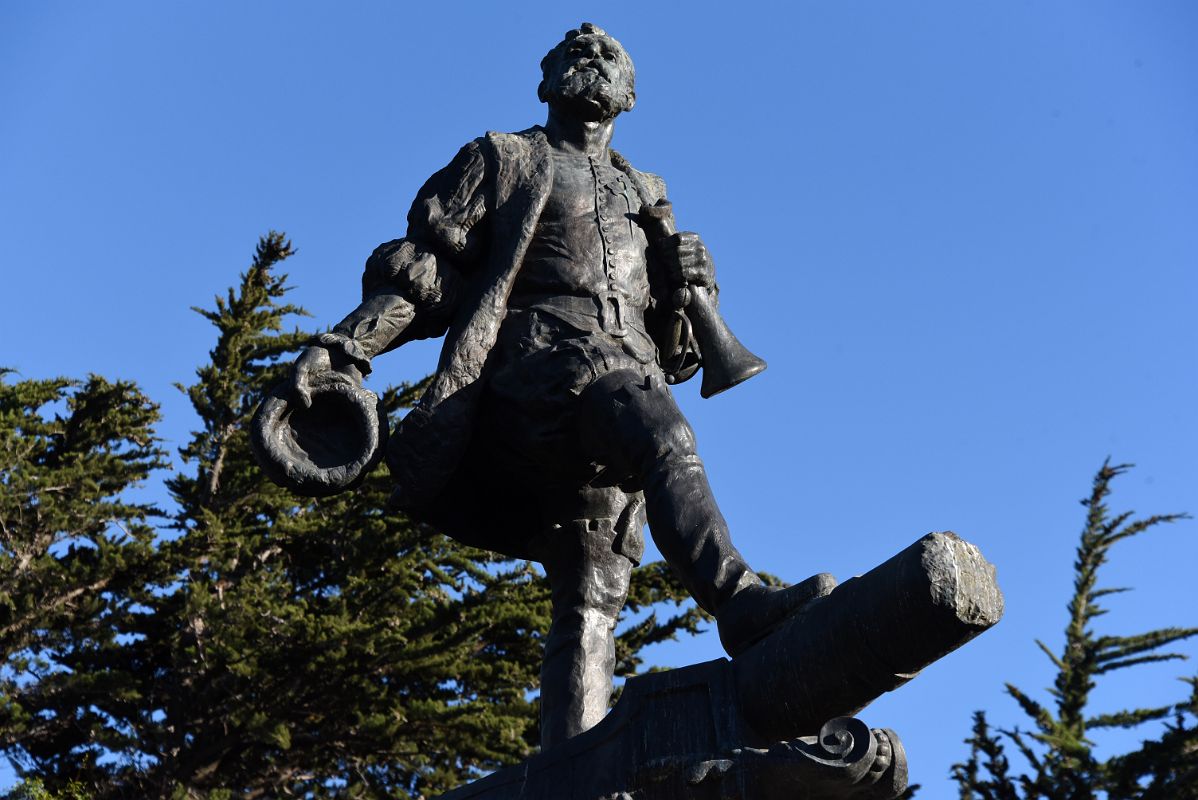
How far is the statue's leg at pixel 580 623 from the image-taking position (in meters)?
5.04

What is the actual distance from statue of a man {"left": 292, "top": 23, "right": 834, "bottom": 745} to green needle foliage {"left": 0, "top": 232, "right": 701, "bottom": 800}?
9803mm

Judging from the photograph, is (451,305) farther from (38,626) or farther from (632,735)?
(38,626)

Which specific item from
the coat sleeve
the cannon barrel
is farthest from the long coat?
the cannon barrel

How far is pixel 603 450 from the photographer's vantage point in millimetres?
4961

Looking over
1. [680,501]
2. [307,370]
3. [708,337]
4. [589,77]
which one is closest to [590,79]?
[589,77]

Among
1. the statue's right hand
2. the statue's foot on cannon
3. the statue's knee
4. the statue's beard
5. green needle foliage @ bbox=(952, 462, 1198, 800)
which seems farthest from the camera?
green needle foliage @ bbox=(952, 462, 1198, 800)

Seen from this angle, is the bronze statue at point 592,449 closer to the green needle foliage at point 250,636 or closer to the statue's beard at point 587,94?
the statue's beard at point 587,94

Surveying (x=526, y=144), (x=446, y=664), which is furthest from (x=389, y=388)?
(x=526, y=144)

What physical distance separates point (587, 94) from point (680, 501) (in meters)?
1.83

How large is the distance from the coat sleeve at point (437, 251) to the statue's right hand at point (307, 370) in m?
0.38

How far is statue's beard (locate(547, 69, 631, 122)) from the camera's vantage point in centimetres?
582

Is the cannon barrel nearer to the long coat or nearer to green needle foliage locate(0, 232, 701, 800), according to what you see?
the long coat

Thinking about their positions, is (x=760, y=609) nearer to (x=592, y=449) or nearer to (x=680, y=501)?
(x=680, y=501)

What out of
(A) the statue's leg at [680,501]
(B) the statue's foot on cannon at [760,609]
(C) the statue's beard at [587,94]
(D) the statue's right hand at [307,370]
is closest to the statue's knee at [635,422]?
(A) the statue's leg at [680,501]
